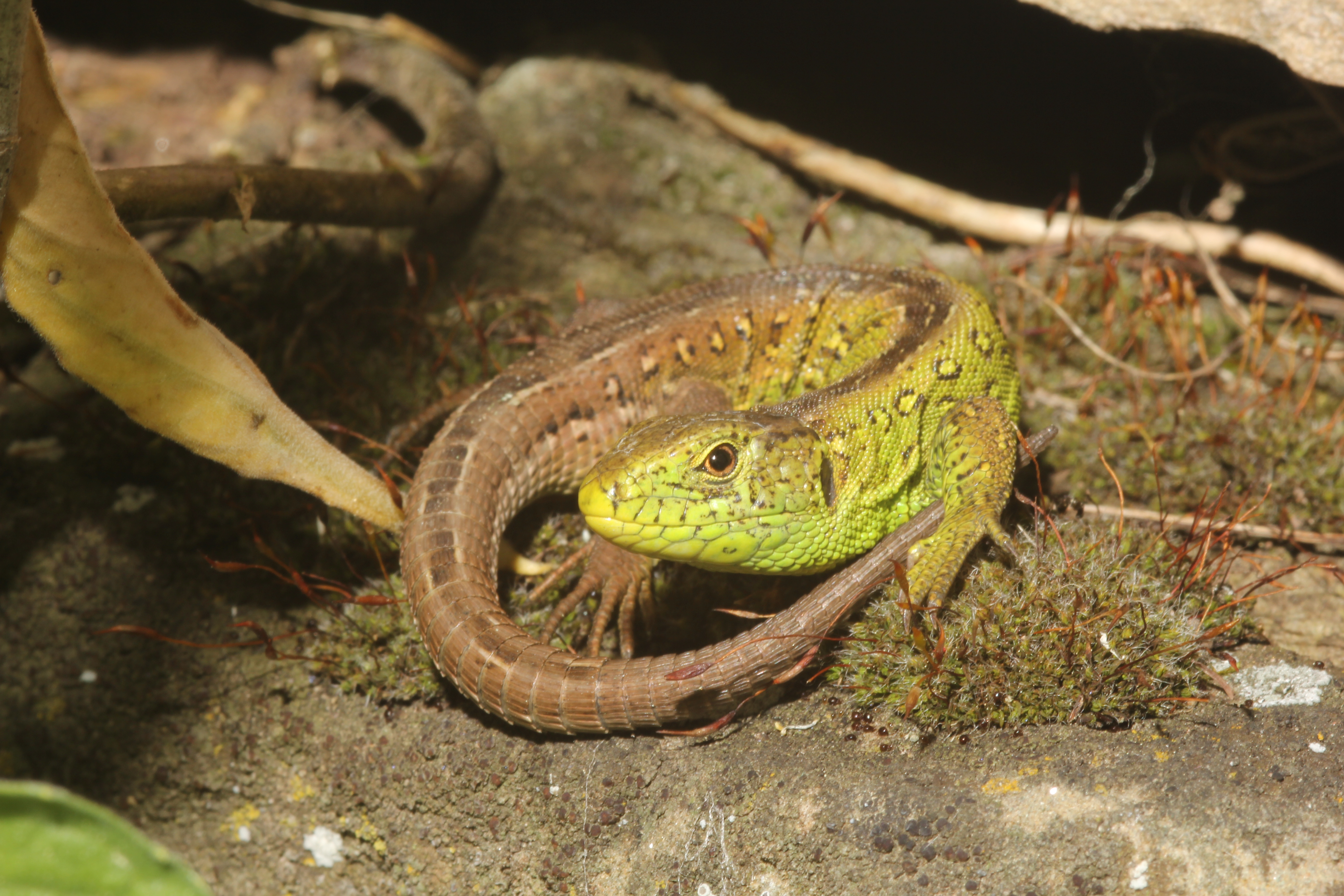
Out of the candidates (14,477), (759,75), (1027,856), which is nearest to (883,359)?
(1027,856)

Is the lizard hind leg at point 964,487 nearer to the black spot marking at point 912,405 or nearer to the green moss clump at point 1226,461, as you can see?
the black spot marking at point 912,405

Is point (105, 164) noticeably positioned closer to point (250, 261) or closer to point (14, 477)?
point (250, 261)

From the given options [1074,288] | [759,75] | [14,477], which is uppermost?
[759,75]

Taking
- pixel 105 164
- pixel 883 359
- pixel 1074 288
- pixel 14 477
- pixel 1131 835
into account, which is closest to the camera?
pixel 1131 835

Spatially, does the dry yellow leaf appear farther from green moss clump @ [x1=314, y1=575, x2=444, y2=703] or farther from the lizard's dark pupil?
the lizard's dark pupil

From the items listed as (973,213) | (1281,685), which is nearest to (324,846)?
(1281,685)
